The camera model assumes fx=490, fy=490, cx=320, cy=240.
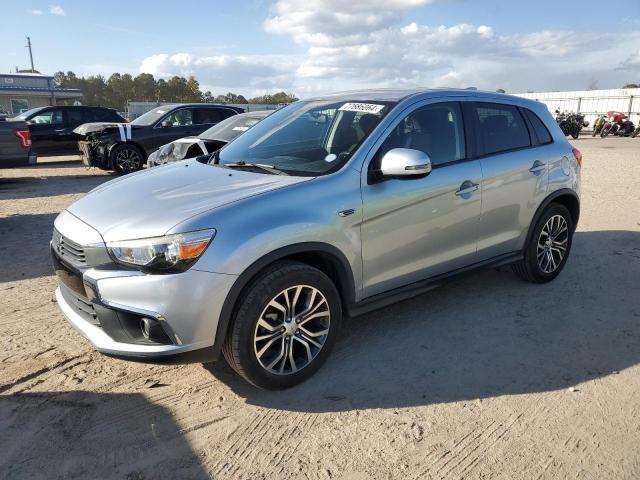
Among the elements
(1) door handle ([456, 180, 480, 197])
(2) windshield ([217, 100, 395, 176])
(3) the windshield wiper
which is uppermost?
(2) windshield ([217, 100, 395, 176])

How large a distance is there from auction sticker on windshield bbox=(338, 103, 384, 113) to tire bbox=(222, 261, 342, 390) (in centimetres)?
136

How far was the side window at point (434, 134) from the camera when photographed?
3545 mm

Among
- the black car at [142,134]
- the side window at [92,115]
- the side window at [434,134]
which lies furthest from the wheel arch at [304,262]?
the side window at [92,115]

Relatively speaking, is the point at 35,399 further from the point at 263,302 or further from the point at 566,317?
the point at 566,317

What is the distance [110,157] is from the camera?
38.9 feet

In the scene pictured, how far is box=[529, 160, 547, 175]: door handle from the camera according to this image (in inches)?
172

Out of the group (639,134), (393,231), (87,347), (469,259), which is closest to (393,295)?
(393,231)

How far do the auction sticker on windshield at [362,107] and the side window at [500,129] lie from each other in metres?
0.99

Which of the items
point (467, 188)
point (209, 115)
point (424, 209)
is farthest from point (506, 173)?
point (209, 115)

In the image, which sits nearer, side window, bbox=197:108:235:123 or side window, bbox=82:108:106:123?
side window, bbox=197:108:235:123

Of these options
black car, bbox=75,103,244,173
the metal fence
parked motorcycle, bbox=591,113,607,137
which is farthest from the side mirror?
the metal fence

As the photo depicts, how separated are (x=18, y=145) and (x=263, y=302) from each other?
30.3ft

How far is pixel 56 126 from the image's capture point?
14641 mm

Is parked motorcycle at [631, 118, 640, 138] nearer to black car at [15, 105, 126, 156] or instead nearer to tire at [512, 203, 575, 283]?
black car at [15, 105, 126, 156]
